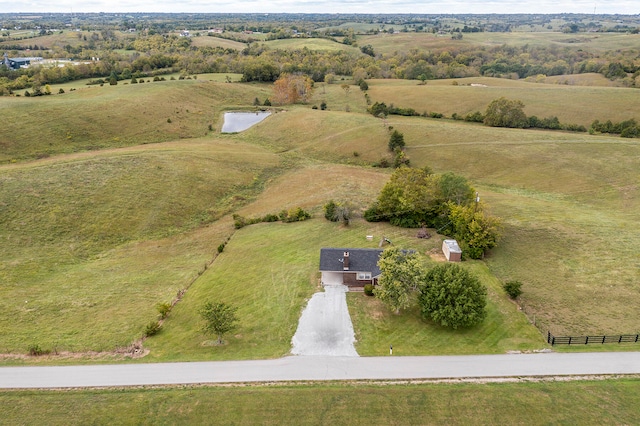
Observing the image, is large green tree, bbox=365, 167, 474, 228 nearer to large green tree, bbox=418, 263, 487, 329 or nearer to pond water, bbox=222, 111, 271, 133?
large green tree, bbox=418, 263, 487, 329

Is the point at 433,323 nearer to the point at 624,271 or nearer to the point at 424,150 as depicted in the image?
the point at 624,271

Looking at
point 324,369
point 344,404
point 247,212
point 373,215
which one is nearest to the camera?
point 344,404

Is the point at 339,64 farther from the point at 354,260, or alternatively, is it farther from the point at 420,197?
the point at 354,260

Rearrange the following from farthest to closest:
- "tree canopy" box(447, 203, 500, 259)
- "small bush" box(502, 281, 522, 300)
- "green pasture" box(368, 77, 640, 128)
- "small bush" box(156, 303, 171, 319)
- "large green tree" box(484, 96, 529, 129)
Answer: "green pasture" box(368, 77, 640, 128) → "large green tree" box(484, 96, 529, 129) → "tree canopy" box(447, 203, 500, 259) → "small bush" box(156, 303, 171, 319) → "small bush" box(502, 281, 522, 300)

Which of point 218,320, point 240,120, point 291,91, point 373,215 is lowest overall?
point 218,320

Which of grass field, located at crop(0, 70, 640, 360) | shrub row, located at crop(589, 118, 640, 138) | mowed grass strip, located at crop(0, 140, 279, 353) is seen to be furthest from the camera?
shrub row, located at crop(589, 118, 640, 138)

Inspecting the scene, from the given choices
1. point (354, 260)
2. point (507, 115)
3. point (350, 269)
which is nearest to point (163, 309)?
point (350, 269)

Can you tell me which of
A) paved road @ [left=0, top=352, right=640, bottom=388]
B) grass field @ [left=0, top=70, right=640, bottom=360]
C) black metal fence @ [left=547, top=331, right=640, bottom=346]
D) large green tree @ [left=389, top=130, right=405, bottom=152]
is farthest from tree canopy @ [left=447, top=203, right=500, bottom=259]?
large green tree @ [left=389, top=130, right=405, bottom=152]
